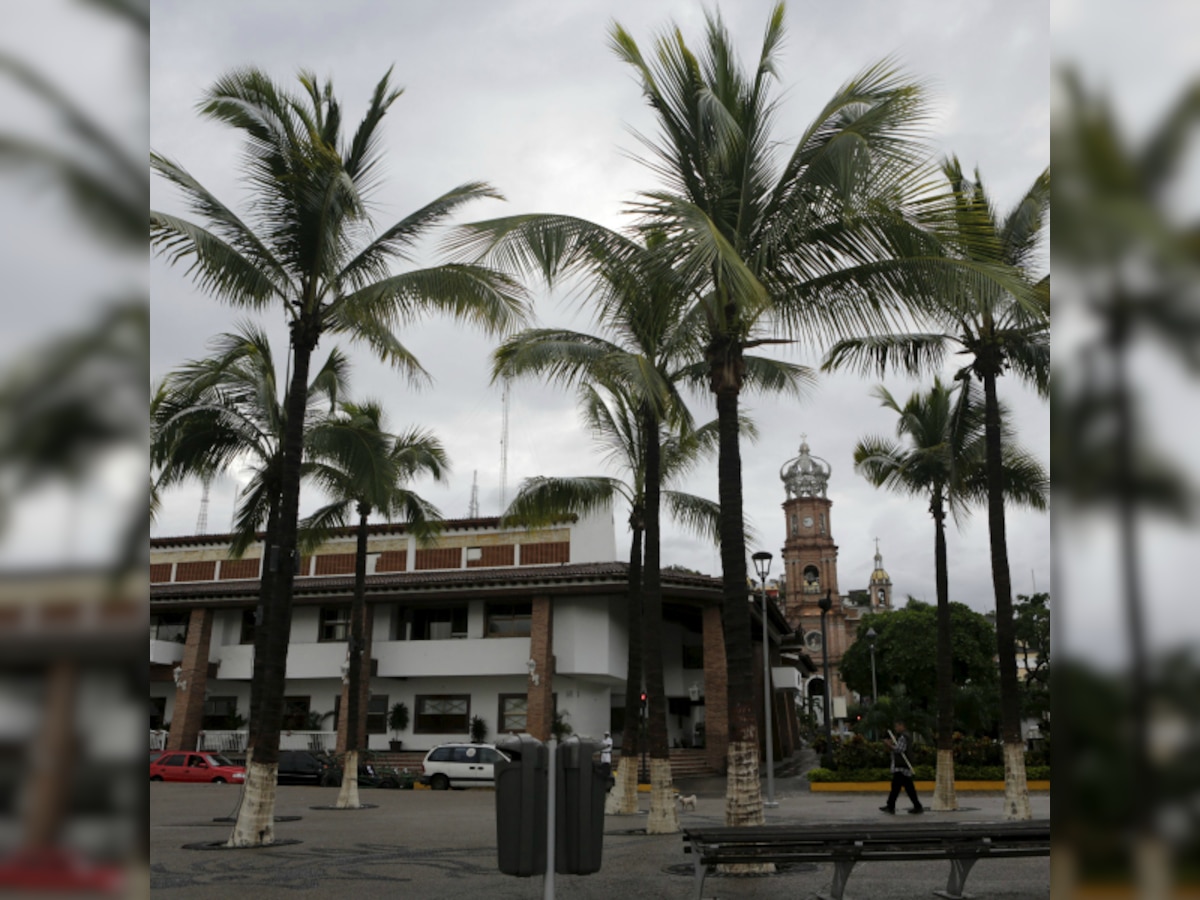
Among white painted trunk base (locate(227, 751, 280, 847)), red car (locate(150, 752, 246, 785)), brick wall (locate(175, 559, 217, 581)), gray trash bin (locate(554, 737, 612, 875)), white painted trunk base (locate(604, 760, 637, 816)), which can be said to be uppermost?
brick wall (locate(175, 559, 217, 581))

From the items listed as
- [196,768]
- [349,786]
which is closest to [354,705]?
[349,786]

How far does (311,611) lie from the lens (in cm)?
3912

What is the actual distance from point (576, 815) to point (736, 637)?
448 cm

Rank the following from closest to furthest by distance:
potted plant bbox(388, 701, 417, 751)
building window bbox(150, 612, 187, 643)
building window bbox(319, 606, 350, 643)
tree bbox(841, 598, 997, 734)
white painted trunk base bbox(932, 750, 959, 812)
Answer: white painted trunk base bbox(932, 750, 959, 812) → potted plant bbox(388, 701, 417, 751) → building window bbox(319, 606, 350, 643) → building window bbox(150, 612, 187, 643) → tree bbox(841, 598, 997, 734)

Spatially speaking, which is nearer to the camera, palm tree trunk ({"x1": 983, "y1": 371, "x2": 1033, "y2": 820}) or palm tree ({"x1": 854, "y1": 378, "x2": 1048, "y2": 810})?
palm tree trunk ({"x1": 983, "y1": 371, "x2": 1033, "y2": 820})

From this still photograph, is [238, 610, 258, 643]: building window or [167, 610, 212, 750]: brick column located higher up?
[238, 610, 258, 643]: building window

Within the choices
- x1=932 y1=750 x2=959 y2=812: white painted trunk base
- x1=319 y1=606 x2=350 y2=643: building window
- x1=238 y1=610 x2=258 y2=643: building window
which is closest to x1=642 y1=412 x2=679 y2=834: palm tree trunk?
x1=932 y1=750 x2=959 y2=812: white painted trunk base

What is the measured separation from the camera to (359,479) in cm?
1767

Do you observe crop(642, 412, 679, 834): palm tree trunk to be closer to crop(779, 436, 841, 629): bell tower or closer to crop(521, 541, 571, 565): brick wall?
crop(521, 541, 571, 565): brick wall

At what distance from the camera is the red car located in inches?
1278

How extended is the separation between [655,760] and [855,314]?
29.9ft

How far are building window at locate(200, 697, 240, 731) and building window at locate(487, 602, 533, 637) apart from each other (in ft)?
39.8

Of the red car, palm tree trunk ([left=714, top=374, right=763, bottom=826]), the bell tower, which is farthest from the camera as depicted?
the bell tower

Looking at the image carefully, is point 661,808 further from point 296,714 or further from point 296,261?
point 296,714
